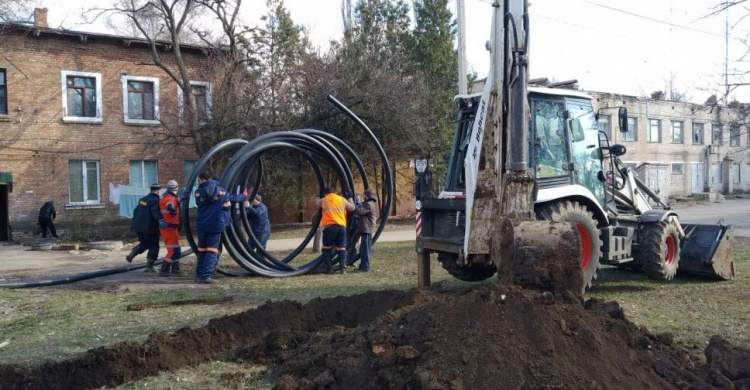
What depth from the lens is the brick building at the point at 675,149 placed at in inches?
1512

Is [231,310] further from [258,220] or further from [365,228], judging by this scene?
[258,220]

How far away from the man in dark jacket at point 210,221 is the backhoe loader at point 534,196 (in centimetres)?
338

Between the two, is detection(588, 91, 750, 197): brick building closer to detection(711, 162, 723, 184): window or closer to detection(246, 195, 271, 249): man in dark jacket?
detection(711, 162, 723, 184): window

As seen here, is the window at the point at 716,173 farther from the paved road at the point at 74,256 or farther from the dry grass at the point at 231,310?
the dry grass at the point at 231,310

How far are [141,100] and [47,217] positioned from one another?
5441 millimetres

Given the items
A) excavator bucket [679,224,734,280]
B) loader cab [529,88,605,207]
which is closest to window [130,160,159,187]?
loader cab [529,88,605,207]

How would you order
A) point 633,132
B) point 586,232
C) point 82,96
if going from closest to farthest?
point 586,232
point 82,96
point 633,132

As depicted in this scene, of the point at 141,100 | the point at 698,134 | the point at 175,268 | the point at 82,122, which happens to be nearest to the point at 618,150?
the point at 175,268

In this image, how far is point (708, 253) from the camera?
9.48 meters

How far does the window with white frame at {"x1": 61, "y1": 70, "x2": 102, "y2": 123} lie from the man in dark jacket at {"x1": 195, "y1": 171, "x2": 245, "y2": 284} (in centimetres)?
1360

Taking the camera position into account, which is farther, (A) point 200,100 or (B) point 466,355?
(A) point 200,100

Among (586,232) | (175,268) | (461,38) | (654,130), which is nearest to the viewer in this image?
→ (586,232)

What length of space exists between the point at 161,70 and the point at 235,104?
5016 mm

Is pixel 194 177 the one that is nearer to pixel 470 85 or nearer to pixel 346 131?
pixel 346 131
